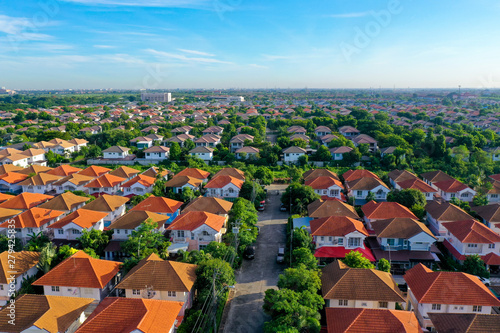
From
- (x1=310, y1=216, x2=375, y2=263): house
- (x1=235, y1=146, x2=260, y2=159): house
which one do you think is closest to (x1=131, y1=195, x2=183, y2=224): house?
(x1=310, y1=216, x2=375, y2=263): house

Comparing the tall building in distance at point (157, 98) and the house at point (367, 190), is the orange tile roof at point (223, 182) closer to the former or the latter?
the house at point (367, 190)

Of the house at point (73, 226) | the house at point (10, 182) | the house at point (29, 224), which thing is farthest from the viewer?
the house at point (10, 182)

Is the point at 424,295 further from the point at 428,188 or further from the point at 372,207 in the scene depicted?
the point at 428,188

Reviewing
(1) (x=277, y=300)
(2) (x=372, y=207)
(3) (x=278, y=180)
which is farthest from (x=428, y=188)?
(1) (x=277, y=300)

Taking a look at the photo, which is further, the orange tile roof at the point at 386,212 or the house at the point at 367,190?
the house at the point at 367,190

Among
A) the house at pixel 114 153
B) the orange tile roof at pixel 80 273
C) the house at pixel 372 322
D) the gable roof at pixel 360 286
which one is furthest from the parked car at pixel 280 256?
the house at pixel 114 153

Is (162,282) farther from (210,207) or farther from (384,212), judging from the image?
(384,212)

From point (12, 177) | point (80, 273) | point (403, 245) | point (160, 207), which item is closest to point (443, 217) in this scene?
point (403, 245)
